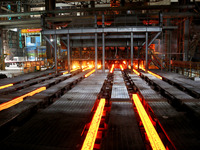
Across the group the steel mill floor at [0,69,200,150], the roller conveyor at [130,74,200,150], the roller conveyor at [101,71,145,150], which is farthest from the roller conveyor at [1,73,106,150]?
the roller conveyor at [130,74,200,150]

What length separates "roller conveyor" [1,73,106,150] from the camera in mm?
2418

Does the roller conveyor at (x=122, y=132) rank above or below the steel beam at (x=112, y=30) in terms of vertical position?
below

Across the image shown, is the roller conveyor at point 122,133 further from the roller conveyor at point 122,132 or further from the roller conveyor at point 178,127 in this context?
the roller conveyor at point 178,127

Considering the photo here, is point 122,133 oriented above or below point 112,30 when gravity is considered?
below

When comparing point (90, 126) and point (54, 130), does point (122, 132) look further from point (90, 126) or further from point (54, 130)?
point (54, 130)

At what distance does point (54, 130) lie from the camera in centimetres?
288

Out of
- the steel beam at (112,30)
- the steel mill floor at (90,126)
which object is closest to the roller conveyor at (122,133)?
the steel mill floor at (90,126)

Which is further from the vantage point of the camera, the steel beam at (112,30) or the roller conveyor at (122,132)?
the steel beam at (112,30)

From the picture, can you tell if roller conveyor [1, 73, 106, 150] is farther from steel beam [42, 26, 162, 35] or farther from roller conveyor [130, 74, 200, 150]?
steel beam [42, 26, 162, 35]

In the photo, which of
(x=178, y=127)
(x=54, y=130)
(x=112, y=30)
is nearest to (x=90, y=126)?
(x=54, y=130)

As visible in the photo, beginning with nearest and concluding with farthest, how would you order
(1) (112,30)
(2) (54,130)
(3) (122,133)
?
(3) (122,133) → (2) (54,130) → (1) (112,30)

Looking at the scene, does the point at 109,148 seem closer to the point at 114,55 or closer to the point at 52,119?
the point at 52,119

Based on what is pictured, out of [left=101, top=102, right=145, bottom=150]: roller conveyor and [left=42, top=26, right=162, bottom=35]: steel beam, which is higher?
[left=42, top=26, right=162, bottom=35]: steel beam

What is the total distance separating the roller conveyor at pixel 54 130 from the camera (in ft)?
7.93
